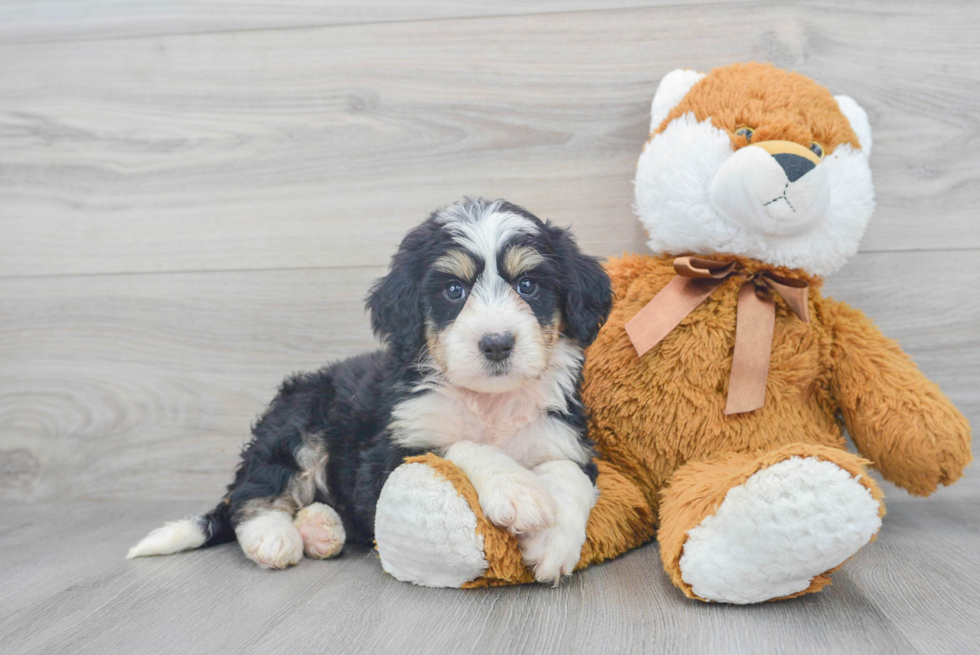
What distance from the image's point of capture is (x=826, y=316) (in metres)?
1.71

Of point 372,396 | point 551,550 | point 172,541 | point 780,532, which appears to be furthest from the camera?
point 172,541

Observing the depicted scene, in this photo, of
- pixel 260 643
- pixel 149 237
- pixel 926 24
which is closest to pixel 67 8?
pixel 149 237

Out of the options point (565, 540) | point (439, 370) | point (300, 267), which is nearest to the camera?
point (565, 540)

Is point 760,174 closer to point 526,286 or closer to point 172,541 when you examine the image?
point 526,286

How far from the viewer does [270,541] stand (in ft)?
5.30

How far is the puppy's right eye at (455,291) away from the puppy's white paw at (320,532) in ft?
2.11

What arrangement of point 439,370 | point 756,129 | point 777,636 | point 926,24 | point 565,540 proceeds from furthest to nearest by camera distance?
1. point 926,24
2. point 756,129
3. point 439,370
4. point 565,540
5. point 777,636

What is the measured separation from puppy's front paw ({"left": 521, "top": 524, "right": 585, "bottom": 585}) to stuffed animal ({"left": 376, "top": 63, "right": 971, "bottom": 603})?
0.50ft

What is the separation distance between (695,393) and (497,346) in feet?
1.80

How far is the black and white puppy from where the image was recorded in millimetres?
1352

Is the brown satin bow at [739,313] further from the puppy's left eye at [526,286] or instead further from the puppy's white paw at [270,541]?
the puppy's white paw at [270,541]

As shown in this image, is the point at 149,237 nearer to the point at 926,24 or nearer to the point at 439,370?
the point at 439,370

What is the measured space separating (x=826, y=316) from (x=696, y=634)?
2.86 feet

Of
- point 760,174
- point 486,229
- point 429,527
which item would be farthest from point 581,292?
point 429,527
